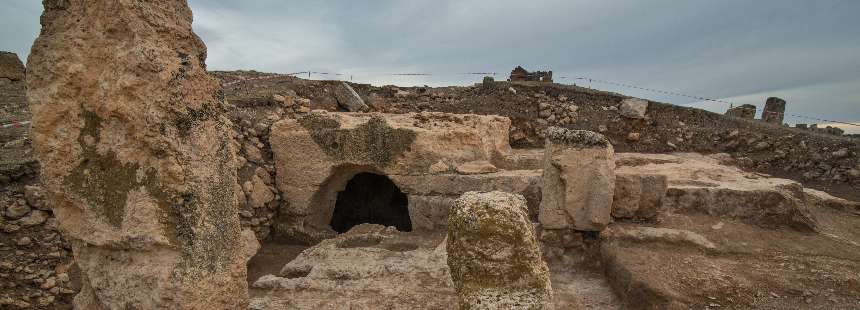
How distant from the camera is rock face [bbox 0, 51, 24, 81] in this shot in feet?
29.7

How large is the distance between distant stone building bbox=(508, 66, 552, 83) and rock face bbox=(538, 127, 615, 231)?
20.7 feet

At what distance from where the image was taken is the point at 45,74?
2.46m

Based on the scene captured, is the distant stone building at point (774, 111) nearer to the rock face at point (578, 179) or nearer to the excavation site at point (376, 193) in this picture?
the excavation site at point (376, 193)

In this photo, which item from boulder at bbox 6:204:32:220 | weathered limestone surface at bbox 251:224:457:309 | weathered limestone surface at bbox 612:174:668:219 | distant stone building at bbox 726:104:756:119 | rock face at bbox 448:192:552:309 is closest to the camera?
rock face at bbox 448:192:552:309

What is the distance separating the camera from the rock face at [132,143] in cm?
237

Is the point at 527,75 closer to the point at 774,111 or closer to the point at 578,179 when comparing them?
the point at 774,111

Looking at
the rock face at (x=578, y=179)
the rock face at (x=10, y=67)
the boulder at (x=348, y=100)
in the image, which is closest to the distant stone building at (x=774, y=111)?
the rock face at (x=578, y=179)

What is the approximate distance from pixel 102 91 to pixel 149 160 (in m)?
0.45

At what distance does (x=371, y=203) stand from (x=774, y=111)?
889cm

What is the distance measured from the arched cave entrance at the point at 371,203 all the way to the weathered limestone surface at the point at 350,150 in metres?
1.68

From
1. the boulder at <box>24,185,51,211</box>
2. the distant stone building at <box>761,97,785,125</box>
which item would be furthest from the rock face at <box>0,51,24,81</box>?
the distant stone building at <box>761,97,785,125</box>

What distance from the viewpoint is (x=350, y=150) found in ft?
20.4

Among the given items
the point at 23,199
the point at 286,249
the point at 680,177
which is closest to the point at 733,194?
the point at 680,177

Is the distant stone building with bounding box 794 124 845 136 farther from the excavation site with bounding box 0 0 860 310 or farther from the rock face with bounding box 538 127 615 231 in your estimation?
the rock face with bounding box 538 127 615 231
